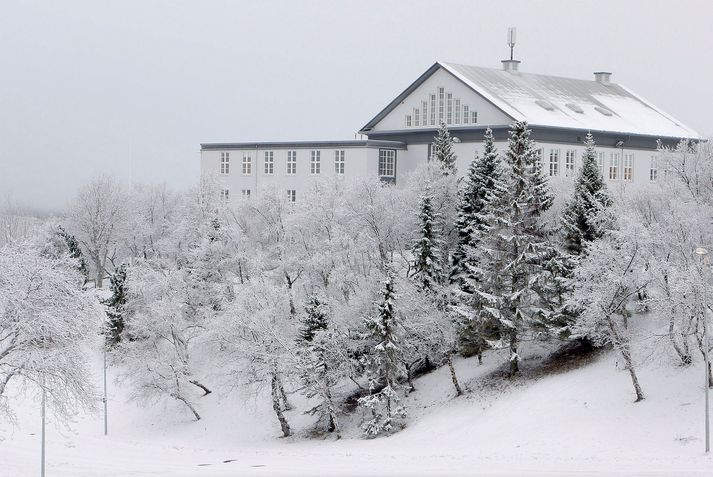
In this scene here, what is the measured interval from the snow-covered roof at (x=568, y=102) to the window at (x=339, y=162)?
11.1 m

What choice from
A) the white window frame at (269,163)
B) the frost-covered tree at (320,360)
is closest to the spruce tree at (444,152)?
the frost-covered tree at (320,360)

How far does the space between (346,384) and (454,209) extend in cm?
1281

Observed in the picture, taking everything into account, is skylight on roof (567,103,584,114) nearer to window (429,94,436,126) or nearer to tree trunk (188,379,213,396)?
window (429,94,436,126)

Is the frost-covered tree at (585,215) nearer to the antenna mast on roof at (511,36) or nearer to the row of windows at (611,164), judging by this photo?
the row of windows at (611,164)

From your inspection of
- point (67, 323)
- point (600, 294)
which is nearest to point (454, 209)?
point (600, 294)

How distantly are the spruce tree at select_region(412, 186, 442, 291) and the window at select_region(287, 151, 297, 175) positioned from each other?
95.8 feet

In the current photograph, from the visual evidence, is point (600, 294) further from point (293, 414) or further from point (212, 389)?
point (212, 389)

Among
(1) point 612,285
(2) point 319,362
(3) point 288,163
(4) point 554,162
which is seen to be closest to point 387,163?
(3) point 288,163

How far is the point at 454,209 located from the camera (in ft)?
210

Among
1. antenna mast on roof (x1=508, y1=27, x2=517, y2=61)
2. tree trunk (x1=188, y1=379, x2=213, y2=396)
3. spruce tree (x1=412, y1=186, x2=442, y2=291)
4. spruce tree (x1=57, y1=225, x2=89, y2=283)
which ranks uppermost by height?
antenna mast on roof (x1=508, y1=27, x2=517, y2=61)

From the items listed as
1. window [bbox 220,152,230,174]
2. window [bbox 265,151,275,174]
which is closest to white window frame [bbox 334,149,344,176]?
window [bbox 265,151,275,174]

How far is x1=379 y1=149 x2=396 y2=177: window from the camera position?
85.0 meters

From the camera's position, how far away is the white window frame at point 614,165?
83000 mm

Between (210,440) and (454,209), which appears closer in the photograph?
(210,440)
